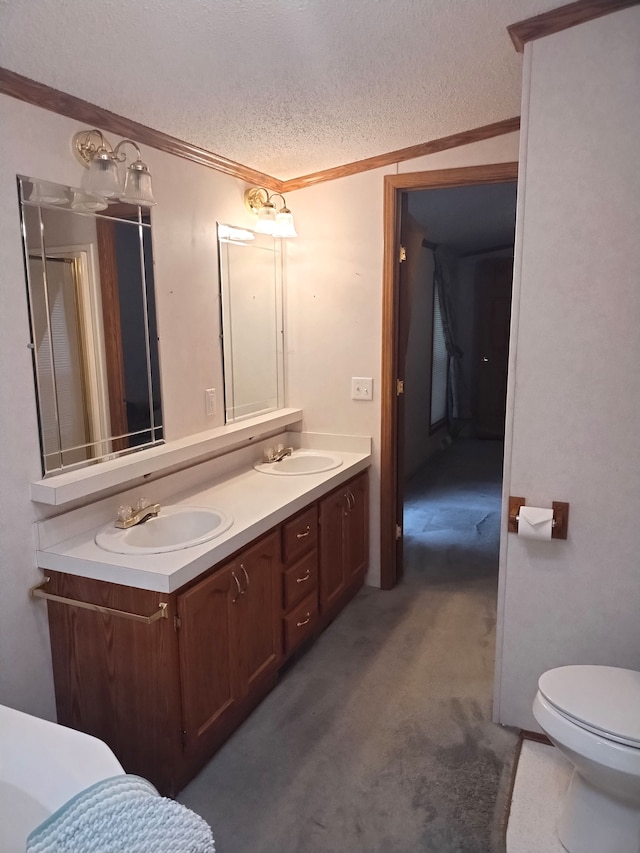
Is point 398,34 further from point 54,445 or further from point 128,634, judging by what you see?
point 128,634

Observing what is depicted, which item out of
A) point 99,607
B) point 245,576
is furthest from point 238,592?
point 99,607

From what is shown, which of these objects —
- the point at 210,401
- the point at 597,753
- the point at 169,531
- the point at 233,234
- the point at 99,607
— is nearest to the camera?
the point at 597,753

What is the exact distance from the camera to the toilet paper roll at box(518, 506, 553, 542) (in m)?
2.05

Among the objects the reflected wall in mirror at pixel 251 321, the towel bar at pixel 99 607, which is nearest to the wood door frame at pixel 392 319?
the reflected wall in mirror at pixel 251 321

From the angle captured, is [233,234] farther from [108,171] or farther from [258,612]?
[258,612]

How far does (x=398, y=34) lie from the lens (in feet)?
5.89

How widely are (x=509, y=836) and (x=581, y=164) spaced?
2.05 m

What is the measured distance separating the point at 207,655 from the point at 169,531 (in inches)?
19.6

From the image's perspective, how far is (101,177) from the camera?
198 centimetres

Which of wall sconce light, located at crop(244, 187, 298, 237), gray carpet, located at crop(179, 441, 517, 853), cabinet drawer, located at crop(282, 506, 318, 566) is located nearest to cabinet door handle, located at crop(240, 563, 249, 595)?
cabinet drawer, located at crop(282, 506, 318, 566)

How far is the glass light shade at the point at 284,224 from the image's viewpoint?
117 inches

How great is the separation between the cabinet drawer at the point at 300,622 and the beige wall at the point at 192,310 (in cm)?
74

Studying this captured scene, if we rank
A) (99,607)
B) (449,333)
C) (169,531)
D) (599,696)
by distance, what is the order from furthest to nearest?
(449,333)
(169,531)
(99,607)
(599,696)

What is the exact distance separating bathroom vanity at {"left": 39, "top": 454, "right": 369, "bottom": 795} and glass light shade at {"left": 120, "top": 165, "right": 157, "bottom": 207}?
3.95 ft
